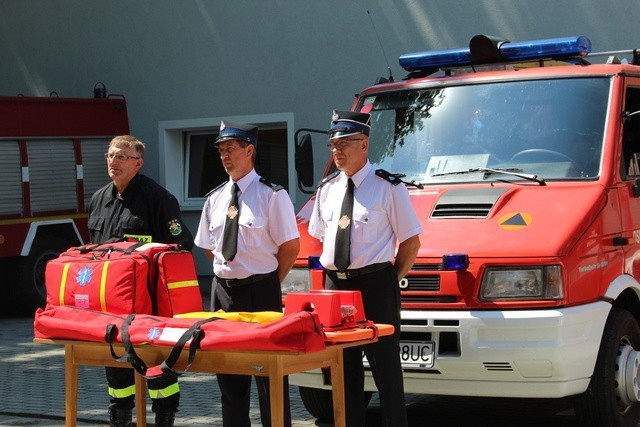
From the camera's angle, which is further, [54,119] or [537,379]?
[54,119]

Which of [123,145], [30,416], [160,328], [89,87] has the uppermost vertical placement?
[89,87]

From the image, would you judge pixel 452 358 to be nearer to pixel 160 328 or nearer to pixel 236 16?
pixel 160 328

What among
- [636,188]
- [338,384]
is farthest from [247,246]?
[636,188]

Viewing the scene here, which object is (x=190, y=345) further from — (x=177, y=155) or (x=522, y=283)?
(x=177, y=155)

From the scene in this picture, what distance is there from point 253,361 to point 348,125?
1.59 m

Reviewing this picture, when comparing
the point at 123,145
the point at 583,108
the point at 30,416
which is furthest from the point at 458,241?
the point at 30,416

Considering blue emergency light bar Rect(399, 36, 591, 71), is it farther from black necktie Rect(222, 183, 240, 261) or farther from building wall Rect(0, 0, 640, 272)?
building wall Rect(0, 0, 640, 272)

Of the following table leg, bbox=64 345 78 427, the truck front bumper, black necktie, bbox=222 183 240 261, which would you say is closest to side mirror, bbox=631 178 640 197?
the truck front bumper

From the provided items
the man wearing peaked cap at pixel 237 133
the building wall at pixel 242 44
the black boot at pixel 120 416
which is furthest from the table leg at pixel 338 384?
the building wall at pixel 242 44

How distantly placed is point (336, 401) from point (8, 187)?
31.6 ft

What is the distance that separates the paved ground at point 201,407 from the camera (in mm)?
8078

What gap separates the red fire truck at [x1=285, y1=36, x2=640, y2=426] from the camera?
6.58 meters

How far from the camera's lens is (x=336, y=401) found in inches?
214

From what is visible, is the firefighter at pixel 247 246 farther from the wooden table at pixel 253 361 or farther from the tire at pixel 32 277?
the tire at pixel 32 277
